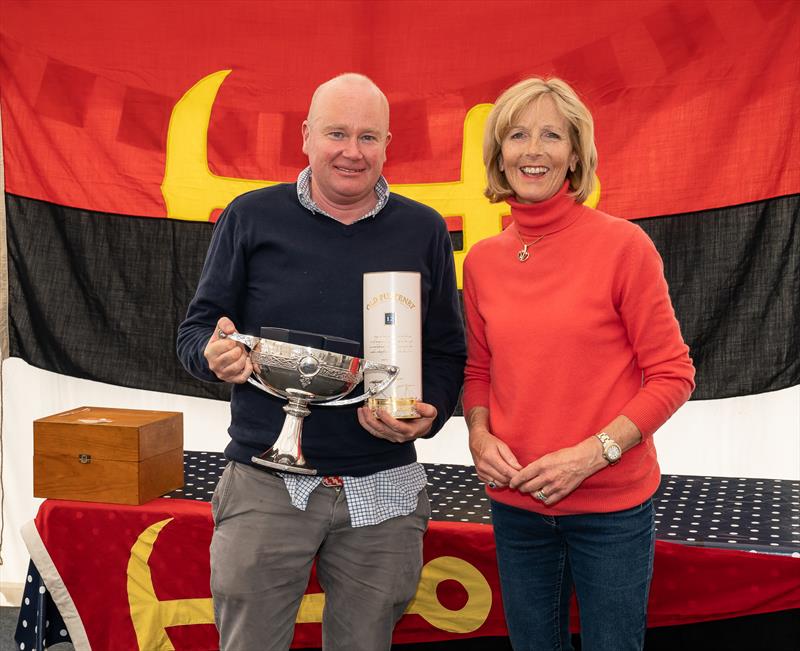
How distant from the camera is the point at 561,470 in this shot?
145 centimetres

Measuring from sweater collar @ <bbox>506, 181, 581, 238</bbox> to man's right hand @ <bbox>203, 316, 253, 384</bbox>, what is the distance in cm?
55

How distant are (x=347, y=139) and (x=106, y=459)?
4.50 feet

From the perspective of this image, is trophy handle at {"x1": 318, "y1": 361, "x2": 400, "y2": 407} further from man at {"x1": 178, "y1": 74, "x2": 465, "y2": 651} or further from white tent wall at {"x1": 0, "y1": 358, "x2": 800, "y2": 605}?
white tent wall at {"x1": 0, "y1": 358, "x2": 800, "y2": 605}

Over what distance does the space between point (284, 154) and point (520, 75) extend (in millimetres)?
837

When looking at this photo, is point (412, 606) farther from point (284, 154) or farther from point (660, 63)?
point (660, 63)

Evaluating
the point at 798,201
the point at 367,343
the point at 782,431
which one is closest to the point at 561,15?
the point at 798,201

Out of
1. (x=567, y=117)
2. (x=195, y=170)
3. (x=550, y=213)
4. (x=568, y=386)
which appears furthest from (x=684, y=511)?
(x=195, y=170)

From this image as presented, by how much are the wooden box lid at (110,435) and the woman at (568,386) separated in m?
1.28

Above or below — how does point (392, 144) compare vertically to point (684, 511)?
above

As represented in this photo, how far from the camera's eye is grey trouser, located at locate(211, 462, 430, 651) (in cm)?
160

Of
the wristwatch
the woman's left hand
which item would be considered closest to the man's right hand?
the woman's left hand

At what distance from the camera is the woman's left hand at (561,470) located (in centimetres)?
144

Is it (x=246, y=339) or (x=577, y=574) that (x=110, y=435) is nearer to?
(x=246, y=339)

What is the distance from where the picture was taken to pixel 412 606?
2328mm
